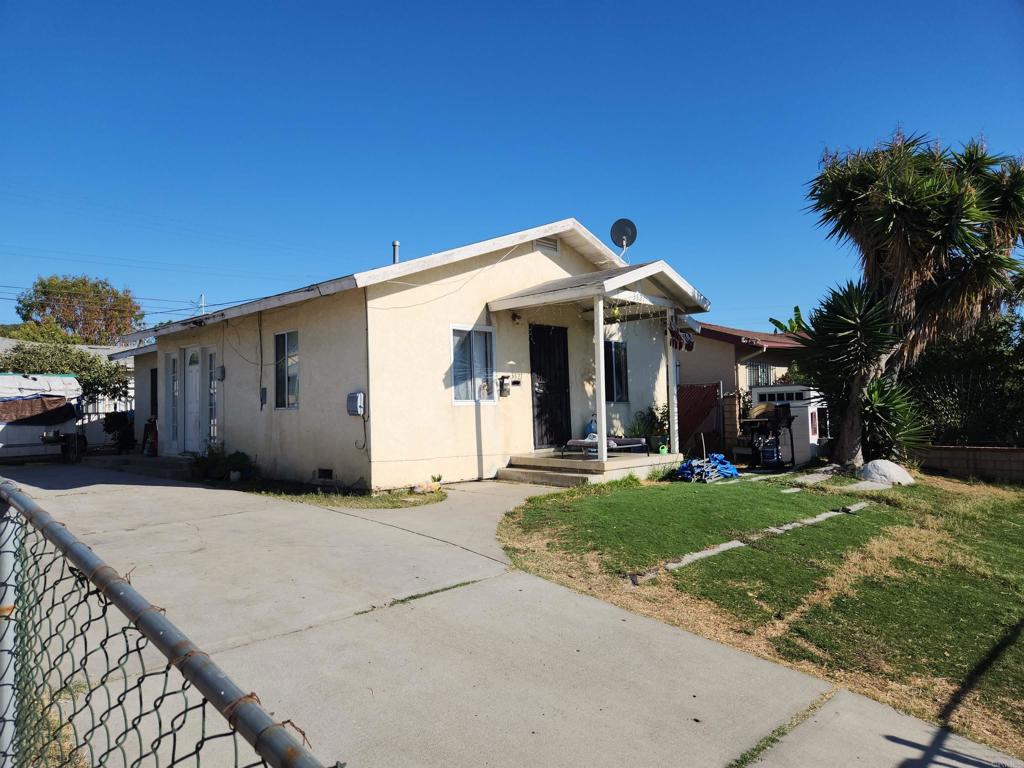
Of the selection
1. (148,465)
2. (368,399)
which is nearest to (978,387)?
(368,399)

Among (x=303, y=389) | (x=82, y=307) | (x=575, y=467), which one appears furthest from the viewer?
(x=82, y=307)

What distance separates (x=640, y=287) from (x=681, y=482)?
12.2 ft

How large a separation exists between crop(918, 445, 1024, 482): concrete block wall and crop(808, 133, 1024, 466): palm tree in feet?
6.48

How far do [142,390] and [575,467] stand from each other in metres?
12.2

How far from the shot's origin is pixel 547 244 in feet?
42.8

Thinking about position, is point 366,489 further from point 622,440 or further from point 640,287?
point 640,287

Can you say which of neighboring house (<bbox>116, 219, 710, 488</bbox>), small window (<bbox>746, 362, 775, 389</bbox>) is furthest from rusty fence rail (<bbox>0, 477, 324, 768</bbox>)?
small window (<bbox>746, 362, 775, 389</bbox>)

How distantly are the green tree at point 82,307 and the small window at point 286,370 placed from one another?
3247 centimetres

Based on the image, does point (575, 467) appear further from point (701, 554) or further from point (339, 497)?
point (701, 554)

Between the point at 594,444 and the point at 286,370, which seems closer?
the point at 286,370

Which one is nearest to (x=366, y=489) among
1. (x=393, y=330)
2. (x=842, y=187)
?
(x=393, y=330)

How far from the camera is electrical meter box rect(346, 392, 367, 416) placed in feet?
32.4

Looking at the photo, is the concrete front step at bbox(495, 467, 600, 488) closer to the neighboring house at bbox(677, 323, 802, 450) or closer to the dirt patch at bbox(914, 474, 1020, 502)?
the neighboring house at bbox(677, 323, 802, 450)

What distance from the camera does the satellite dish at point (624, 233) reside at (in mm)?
13805
